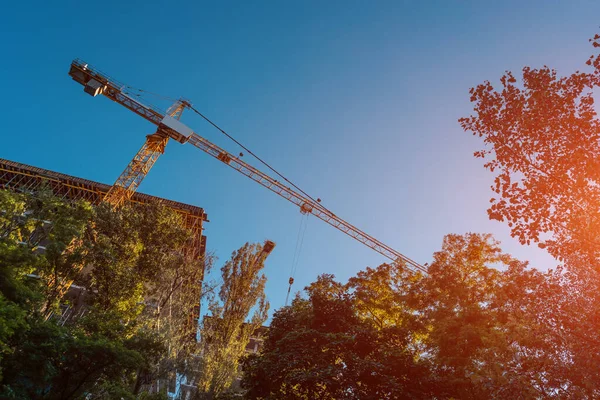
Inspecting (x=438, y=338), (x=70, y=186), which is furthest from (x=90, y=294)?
(x=70, y=186)

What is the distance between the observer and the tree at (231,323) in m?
20.3

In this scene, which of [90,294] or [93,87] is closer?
[90,294]

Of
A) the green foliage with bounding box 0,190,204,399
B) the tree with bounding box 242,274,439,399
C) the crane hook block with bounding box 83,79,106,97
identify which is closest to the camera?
the green foliage with bounding box 0,190,204,399

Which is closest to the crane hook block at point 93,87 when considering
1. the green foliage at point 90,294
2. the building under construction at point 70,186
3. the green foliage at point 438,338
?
the building under construction at point 70,186

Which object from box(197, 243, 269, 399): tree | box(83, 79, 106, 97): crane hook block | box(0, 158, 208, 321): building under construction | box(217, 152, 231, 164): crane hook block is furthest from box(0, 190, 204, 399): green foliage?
box(217, 152, 231, 164): crane hook block

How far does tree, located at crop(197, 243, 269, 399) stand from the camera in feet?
66.6

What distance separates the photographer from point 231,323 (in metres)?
22.9

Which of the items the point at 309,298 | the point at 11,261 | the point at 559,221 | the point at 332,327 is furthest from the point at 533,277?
the point at 11,261

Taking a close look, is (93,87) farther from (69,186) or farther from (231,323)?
(231,323)

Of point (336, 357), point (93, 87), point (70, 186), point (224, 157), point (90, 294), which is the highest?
point (224, 157)

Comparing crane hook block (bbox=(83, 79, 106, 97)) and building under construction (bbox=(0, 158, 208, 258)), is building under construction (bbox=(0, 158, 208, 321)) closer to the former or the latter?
building under construction (bbox=(0, 158, 208, 258))

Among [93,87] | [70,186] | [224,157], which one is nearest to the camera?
[70,186]

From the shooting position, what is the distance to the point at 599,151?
391 inches

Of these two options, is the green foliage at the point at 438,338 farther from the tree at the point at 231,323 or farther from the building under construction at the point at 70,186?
the building under construction at the point at 70,186
